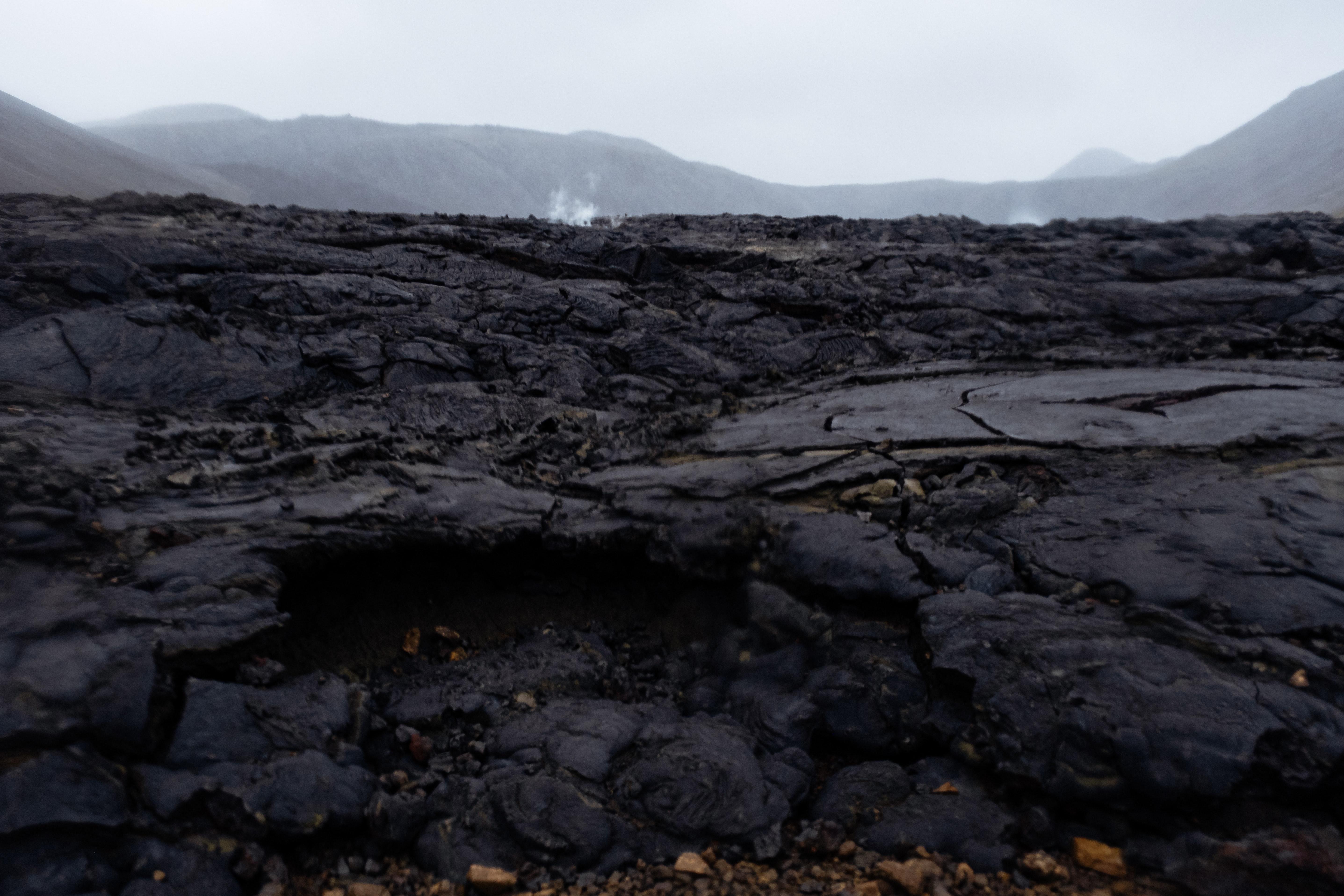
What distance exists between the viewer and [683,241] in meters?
8.40

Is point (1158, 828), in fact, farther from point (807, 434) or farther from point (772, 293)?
point (772, 293)

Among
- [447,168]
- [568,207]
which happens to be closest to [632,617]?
[568,207]

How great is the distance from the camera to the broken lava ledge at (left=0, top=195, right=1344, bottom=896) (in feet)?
6.53

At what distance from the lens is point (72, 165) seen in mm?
16406

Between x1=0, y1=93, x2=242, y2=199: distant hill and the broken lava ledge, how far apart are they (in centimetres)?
1244

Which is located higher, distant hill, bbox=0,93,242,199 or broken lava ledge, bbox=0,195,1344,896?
distant hill, bbox=0,93,242,199

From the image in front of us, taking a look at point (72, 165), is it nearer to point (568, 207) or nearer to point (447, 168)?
point (447, 168)

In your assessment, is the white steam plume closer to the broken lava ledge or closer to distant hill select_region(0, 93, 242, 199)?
distant hill select_region(0, 93, 242, 199)

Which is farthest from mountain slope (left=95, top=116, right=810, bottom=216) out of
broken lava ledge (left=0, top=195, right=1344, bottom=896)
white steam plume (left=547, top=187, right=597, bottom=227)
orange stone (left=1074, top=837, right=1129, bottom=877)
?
orange stone (left=1074, top=837, right=1129, bottom=877)

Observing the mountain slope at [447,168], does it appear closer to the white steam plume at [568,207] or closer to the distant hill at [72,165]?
the white steam plume at [568,207]

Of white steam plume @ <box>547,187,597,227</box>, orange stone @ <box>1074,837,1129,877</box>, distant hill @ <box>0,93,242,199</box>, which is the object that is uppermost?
white steam plume @ <box>547,187,597,227</box>

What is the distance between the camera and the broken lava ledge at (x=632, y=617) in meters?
1.99

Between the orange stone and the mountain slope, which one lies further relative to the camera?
the mountain slope

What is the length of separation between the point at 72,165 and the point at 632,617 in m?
22.1
